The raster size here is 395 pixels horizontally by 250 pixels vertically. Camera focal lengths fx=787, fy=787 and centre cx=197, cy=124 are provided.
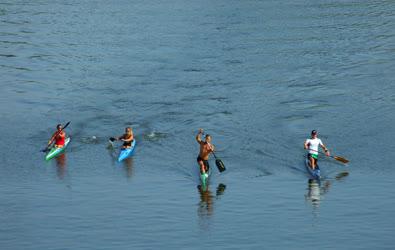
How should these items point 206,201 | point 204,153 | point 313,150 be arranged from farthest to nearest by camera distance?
point 313,150 < point 204,153 < point 206,201

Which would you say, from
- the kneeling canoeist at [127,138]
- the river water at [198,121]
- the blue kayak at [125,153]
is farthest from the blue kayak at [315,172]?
the kneeling canoeist at [127,138]

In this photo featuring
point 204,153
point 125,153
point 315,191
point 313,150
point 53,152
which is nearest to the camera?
point 315,191

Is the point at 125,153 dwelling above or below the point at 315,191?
above

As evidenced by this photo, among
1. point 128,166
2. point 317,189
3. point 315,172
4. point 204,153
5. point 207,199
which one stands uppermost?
point 128,166

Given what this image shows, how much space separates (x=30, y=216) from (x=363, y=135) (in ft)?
77.5

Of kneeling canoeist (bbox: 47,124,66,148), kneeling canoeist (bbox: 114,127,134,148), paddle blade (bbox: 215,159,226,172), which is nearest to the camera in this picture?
paddle blade (bbox: 215,159,226,172)

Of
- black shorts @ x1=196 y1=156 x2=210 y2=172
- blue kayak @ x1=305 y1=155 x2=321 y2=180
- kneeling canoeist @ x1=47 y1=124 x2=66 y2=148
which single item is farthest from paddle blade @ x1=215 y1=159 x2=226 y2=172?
kneeling canoeist @ x1=47 y1=124 x2=66 y2=148

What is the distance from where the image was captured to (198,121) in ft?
183

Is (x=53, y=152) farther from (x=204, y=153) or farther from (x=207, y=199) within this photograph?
(x=207, y=199)

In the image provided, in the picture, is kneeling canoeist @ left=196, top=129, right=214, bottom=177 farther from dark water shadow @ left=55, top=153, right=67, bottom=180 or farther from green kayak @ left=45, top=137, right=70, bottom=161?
green kayak @ left=45, top=137, right=70, bottom=161

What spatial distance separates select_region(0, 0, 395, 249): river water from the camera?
36.0m

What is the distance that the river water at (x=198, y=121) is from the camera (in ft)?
118

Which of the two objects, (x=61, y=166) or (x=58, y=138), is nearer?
(x=61, y=166)

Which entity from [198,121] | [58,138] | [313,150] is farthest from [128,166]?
[198,121]
